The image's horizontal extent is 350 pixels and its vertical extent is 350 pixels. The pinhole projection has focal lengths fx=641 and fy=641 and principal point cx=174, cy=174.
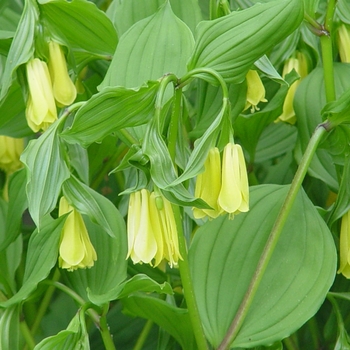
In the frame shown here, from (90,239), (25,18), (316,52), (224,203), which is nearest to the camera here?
(224,203)

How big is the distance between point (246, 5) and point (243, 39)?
289 mm

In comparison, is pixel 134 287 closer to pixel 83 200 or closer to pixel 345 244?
pixel 83 200

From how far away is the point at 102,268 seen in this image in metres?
1.12

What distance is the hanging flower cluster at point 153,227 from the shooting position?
878mm

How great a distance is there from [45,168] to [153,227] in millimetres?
179

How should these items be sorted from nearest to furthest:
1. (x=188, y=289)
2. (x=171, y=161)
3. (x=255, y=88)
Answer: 1. (x=171, y=161)
2. (x=188, y=289)
3. (x=255, y=88)

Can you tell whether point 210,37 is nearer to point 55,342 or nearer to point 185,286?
point 185,286

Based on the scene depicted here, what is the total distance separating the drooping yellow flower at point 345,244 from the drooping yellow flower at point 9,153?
71cm

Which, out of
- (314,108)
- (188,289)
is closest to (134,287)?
(188,289)

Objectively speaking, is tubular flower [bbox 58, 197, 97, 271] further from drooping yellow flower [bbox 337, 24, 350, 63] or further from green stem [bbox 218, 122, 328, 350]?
drooping yellow flower [bbox 337, 24, 350, 63]

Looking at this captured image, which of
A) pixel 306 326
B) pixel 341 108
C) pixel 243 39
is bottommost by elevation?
pixel 306 326

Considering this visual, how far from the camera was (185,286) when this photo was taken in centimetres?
97

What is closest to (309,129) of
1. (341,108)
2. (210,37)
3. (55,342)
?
(341,108)

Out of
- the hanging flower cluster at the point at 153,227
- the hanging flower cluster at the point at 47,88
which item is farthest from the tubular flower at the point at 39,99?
the hanging flower cluster at the point at 153,227
